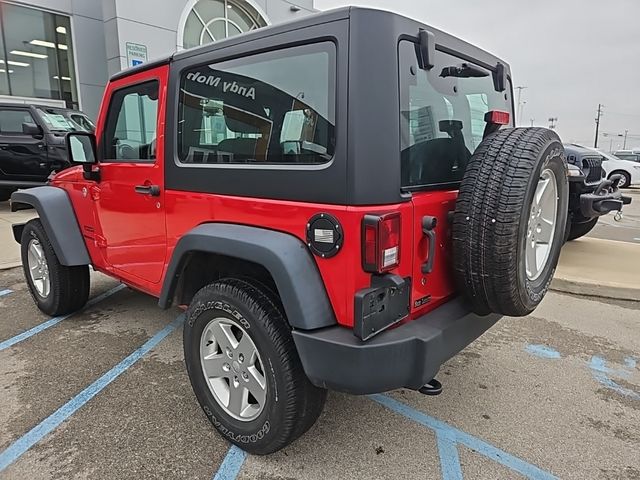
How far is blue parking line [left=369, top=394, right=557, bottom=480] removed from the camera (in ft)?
6.95

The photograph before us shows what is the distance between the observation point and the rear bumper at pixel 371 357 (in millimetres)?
1741

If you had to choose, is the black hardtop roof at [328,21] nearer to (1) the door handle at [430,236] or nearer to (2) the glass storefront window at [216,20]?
(1) the door handle at [430,236]

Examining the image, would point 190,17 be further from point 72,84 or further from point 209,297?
point 209,297

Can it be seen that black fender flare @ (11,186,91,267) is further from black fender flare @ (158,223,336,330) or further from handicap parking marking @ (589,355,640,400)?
handicap parking marking @ (589,355,640,400)

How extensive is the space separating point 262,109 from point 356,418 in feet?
5.69

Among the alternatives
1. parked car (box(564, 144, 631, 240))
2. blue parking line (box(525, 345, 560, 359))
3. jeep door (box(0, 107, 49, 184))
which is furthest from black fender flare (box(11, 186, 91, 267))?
jeep door (box(0, 107, 49, 184))

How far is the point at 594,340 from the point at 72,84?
1344 cm

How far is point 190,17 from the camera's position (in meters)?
12.2

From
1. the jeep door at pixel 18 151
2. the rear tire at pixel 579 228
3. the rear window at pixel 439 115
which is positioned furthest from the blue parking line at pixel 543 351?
the jeep door at pixel 18 151

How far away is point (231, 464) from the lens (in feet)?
7.07

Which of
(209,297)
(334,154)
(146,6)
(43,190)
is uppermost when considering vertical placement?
(146,6)

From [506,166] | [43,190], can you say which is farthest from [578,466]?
[43,190]

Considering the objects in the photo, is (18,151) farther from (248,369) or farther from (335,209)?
(335,209)

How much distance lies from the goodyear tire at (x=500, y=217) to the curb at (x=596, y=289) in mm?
3049
